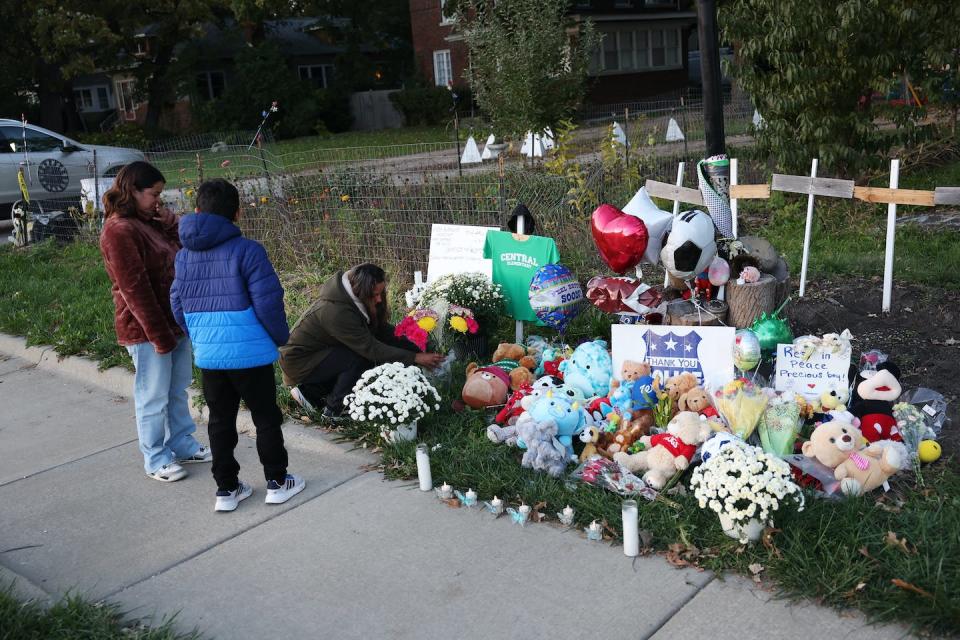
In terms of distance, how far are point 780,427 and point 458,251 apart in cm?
301

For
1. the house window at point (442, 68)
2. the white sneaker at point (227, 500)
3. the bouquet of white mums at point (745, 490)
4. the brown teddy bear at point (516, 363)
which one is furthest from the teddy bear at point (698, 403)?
the house window at point (442, 68)

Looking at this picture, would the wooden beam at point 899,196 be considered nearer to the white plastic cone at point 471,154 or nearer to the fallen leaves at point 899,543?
the fallen leaves at point 899,543

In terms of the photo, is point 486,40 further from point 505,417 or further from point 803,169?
point 505,417

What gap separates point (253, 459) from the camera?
16.2ft

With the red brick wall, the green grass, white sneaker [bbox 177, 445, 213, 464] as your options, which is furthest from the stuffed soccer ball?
the red brick wall

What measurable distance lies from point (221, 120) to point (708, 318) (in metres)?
31.0

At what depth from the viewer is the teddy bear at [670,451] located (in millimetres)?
3938

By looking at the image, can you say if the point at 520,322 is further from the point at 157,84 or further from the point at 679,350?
the point at 157,84

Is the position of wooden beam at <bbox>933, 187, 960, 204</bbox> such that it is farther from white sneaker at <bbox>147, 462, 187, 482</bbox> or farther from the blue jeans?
white sneaker at <bbox>147, 462, 187, 482</bbox>

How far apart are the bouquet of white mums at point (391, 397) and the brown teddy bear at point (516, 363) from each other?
21.9 inches

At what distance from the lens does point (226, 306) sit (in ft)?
13.1

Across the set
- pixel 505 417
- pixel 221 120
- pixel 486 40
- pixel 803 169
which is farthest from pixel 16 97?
pixel 505 417

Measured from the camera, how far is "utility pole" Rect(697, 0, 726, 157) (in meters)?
5.84

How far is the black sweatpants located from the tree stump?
2.61 m
